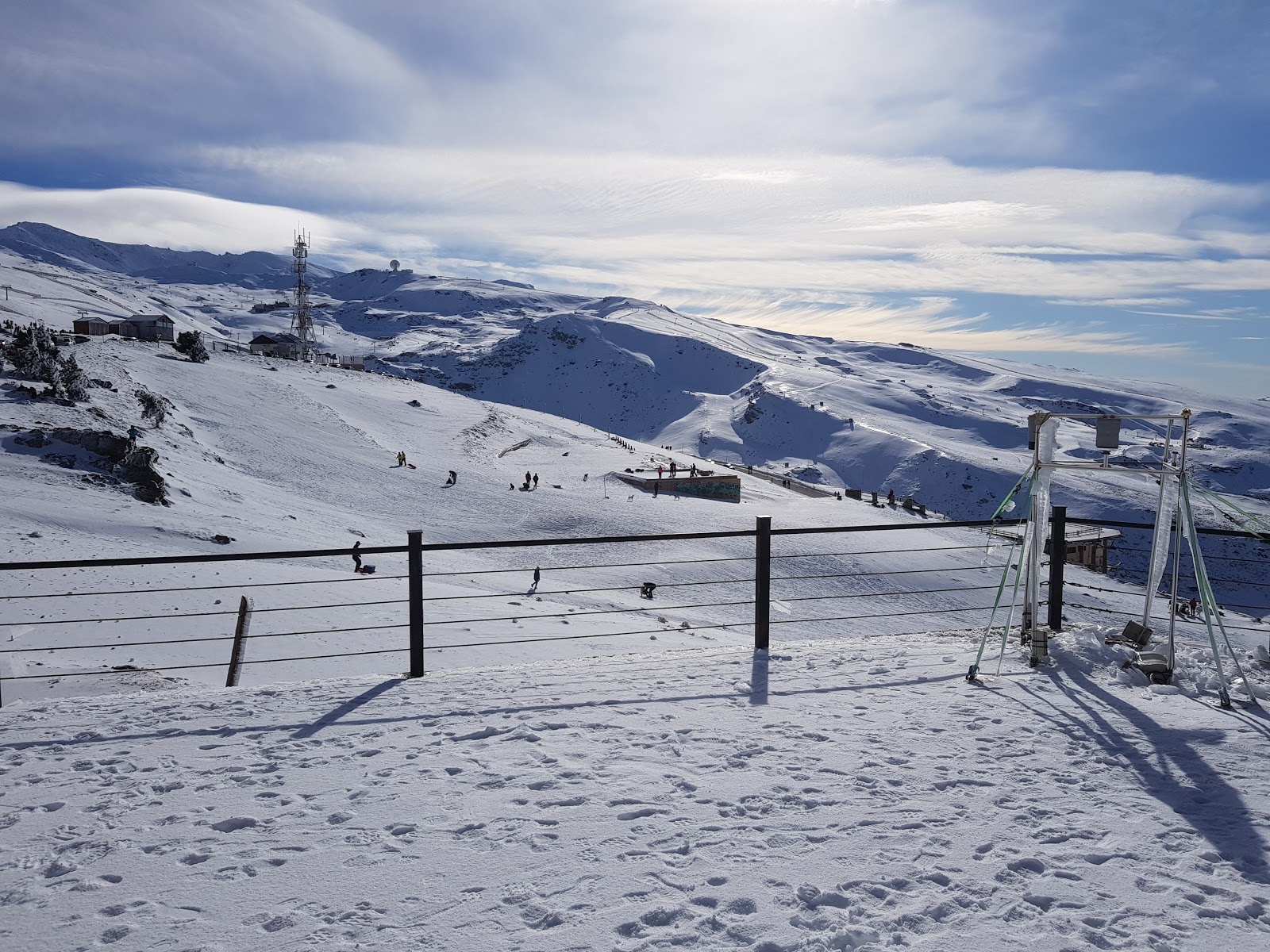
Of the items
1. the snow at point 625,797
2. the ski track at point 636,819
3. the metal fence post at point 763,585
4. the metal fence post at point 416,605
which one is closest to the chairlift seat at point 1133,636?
the snow at point 625,797

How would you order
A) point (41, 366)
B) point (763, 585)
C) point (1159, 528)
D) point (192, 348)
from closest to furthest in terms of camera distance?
1. point (1159, 528)
2. point (763, 585)
3. point (41, 366)
4. point (192, 348)

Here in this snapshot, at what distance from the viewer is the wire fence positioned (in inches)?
308

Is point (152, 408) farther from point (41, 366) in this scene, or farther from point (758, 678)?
point (758, 678)

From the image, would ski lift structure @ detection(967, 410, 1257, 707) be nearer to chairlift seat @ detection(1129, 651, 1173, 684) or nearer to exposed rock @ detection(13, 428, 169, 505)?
chairlift seat @ detection(1129, 651, 1173, 684)

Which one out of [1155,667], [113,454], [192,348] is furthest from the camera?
[192,348]

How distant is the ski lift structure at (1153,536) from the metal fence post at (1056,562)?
54 centimetres

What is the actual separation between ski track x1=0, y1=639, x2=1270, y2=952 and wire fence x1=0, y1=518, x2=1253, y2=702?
108 cm

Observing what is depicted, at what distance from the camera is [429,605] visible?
17688mm

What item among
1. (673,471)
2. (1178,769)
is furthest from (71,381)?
(1178,769)

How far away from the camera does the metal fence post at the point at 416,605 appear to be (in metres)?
6.92

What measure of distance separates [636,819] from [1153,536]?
5882mm

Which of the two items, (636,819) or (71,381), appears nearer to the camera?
(636,819)

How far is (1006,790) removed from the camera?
190 inches

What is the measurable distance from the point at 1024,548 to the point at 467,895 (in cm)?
603
